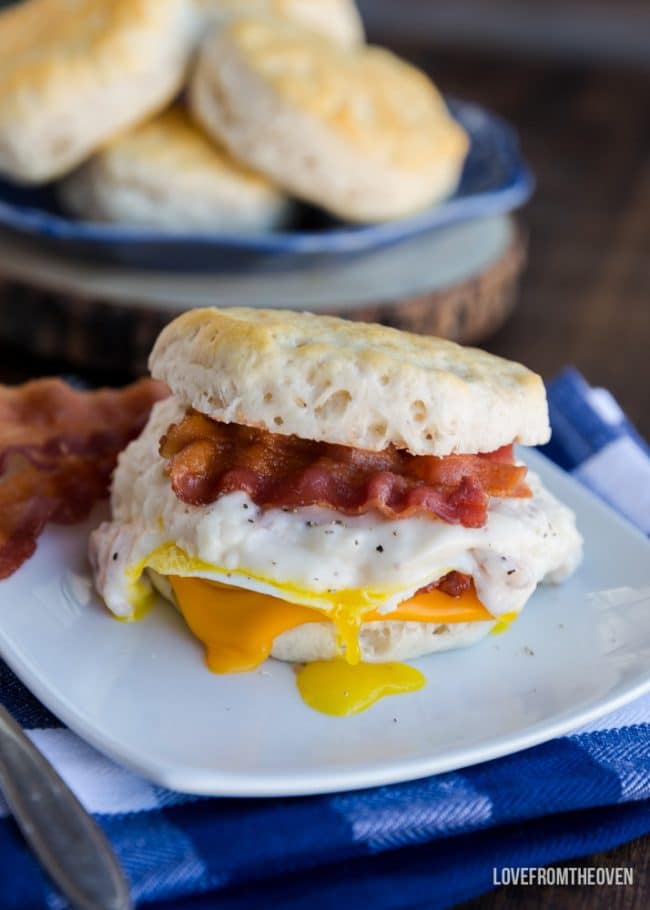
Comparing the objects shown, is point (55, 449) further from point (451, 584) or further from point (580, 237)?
point (580, 237)

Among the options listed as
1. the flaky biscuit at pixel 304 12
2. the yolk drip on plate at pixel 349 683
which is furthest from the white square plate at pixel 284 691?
the flaky biscuit at pixel 304 12

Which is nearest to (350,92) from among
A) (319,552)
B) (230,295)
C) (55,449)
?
(230,295)

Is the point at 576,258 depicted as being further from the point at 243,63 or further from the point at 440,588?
the point at 440,588

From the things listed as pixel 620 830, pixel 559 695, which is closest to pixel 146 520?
pixel 559 695

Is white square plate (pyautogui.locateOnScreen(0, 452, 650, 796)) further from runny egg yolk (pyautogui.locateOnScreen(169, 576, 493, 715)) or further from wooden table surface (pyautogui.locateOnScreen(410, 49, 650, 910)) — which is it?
wooden table surface (pyautogui.locateOnScreen(410, 49, 650, 910))

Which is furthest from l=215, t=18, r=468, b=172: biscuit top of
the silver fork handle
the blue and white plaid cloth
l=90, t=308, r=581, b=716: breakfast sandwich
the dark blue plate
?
the silver fork handle

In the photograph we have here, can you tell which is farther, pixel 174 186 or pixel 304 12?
pixel 304 12
